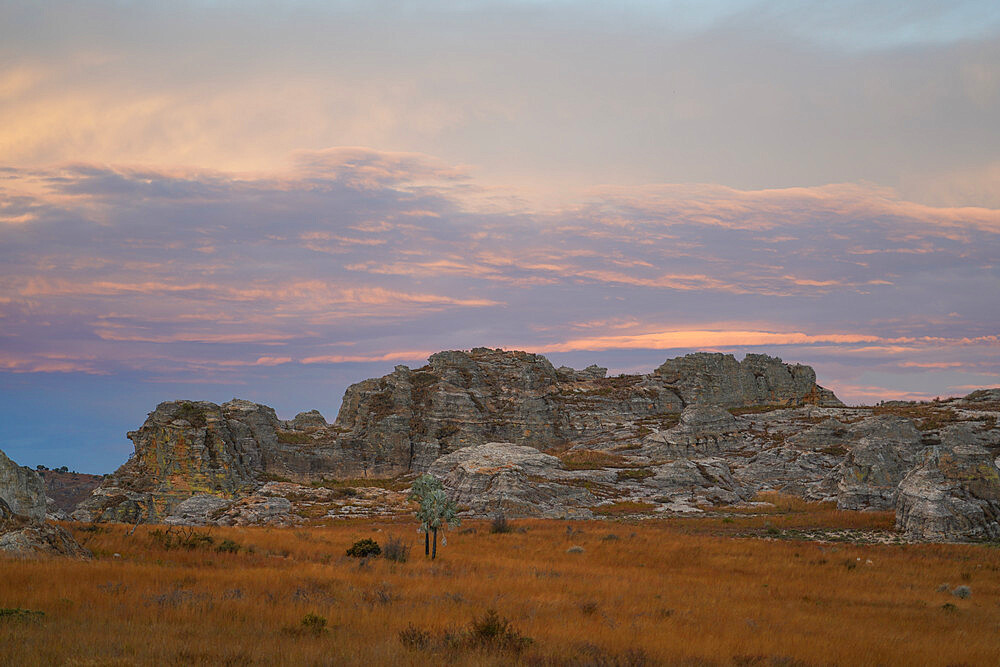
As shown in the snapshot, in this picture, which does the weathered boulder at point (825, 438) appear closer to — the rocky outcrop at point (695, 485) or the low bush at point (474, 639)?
the rocky outcrop at point (695, 485)

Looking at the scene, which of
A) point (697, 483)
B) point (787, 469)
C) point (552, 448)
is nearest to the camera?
point (697, 483)

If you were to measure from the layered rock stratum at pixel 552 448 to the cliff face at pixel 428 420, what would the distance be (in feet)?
0.74

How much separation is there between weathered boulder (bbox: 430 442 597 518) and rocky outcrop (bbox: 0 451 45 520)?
27.6 m

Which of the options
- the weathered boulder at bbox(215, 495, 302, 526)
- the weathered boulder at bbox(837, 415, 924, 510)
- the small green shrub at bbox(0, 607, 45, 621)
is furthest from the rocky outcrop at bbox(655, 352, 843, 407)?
the small green shrub at bbox(0, 607, 45, 621)

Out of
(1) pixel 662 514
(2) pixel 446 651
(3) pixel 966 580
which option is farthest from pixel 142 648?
(1) pixel 662 514

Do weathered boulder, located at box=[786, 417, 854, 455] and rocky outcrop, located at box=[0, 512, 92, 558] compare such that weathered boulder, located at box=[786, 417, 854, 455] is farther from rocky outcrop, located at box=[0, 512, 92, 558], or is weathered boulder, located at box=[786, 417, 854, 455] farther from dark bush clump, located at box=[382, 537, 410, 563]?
rocky outcrop, located at box=[0, 512, 92, 558]

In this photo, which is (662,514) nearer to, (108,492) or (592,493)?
(592,493)

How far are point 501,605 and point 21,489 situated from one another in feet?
89.4

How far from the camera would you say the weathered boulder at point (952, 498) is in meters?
32.7

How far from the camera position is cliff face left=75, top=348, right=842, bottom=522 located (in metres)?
63.2

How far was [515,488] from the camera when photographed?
51500 mm

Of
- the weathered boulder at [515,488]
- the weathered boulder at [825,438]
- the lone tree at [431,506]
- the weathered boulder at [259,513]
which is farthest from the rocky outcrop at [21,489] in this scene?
the weathered boulder at [825,438]

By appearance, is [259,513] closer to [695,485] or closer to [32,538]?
[32,538]

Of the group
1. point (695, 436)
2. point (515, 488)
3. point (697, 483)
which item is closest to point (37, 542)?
point (515, 488)
